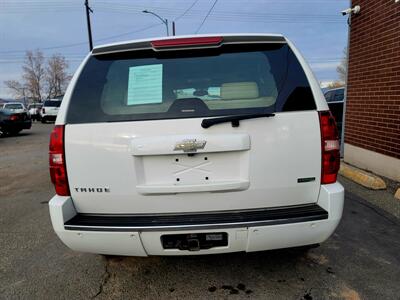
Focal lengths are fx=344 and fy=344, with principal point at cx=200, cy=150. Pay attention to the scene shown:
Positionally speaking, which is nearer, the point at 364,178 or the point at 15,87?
the point at 364,178

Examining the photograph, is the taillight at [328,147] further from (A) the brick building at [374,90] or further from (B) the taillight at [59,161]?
(A) the brick building at [374,90]

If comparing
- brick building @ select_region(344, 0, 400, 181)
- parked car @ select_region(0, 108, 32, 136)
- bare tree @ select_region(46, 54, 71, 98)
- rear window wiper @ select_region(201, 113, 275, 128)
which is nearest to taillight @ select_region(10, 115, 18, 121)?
parked car @ select_region(0, 108, 32, 136)

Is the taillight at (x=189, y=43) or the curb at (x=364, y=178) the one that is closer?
the taillight at (x=189, y=43)

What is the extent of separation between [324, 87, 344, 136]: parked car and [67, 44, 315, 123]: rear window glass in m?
6.69

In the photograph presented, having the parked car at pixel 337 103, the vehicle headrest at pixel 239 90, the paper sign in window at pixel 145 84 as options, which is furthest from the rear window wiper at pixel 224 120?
the parked car at pixel 337 103

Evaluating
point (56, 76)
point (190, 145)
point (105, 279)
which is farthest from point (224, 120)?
point (56, 76)

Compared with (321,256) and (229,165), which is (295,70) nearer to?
(229,165)

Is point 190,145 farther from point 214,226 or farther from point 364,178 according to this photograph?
point 364,178

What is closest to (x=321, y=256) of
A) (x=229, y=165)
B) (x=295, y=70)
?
(x=229, y=165)

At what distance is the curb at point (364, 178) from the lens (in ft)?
17.7

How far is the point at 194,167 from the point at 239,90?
68 cm

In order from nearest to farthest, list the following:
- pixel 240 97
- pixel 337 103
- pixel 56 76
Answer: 1. pixel 240 97
2. pixel 337 103
3. pixel 56 76

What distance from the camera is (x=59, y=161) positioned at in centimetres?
240

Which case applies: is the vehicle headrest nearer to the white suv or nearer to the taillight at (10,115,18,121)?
the white suv
